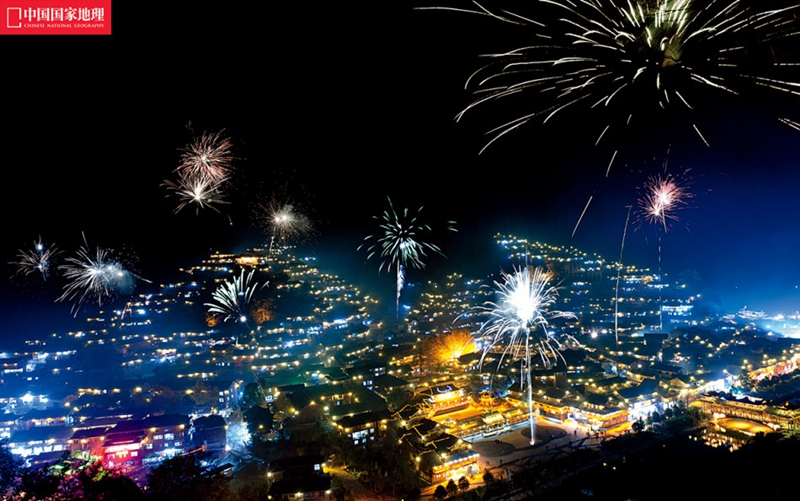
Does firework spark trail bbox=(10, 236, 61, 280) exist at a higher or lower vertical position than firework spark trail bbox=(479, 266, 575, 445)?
higher

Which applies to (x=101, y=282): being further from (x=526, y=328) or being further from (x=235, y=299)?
(x=526, y=328)

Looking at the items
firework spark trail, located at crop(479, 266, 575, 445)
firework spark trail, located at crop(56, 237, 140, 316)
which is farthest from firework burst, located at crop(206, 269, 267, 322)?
firework spark trail, located at crop(479, 266, 575, 445)

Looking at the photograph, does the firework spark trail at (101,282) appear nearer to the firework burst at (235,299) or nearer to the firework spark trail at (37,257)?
the firework spark trail at (37,257)

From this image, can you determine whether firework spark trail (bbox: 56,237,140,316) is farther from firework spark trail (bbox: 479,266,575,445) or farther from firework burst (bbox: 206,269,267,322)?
firework spark trail (bbox: 479,266,575,445)

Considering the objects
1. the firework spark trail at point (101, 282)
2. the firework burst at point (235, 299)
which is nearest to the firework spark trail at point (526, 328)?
the firework burst at point (235, 299)

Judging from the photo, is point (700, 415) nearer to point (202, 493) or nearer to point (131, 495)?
point (202, 493)

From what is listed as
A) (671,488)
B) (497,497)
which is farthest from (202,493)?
(671,488)

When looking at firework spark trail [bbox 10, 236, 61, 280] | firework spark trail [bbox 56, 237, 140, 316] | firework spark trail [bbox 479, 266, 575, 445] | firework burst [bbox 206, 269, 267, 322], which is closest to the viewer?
firework spark trail [bbox 479, 266, 575, 445]

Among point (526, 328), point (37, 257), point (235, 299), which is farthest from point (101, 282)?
point (526, 328)

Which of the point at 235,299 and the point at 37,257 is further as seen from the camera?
the point at 235,299

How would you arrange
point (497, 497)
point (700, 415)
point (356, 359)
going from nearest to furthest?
point (497, 497) < point (700, 415) < point (356, 359)

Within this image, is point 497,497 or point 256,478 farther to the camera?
point 256,478
